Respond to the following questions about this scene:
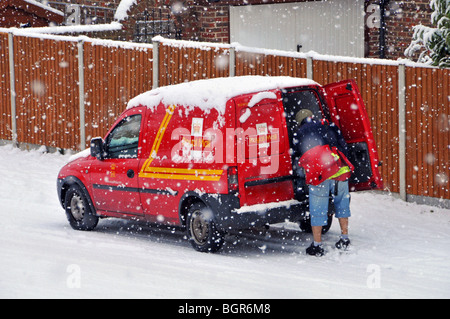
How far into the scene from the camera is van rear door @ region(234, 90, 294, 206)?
963 centimetres

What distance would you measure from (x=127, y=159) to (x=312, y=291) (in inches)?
141

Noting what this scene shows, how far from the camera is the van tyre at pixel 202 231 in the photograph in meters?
9.93

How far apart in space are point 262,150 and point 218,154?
474 millimetres

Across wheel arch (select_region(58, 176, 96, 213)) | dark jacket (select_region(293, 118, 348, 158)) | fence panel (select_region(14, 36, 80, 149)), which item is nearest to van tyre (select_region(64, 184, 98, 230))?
wheel arch (select_region(58, 176, 96, 213))

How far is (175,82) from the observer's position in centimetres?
1590

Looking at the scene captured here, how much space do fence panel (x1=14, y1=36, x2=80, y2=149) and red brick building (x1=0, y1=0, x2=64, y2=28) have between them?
4.78 metres

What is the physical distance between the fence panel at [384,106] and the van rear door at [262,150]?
3703mm

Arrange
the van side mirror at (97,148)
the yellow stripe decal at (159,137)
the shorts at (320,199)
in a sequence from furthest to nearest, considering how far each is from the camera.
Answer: the van side mirror at (97,148)
the yellow stripe decal at (159,137)
the shorts at (320,199)

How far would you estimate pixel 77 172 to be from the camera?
38.2 feet

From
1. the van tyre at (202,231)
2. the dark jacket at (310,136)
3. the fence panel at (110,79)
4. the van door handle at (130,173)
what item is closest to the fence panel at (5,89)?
the fence panel at (110,79)

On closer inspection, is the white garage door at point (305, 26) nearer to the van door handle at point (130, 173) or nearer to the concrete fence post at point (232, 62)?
the concrete fence post at point (232, 62)

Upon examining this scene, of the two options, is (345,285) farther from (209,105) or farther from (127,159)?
(127,159)

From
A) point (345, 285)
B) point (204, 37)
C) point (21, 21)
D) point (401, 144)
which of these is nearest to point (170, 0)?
point (204, 37)

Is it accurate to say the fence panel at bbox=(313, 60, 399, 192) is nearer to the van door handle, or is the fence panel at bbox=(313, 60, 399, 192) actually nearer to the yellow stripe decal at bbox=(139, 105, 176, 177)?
the yellow stripe decal at bbox=(139, 105, 176, 177)
